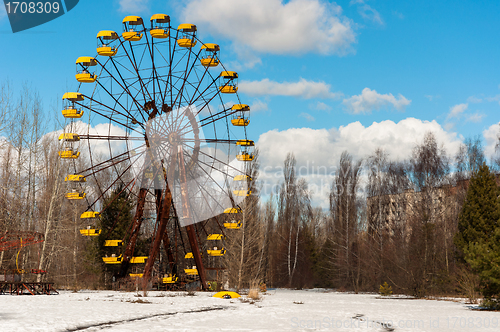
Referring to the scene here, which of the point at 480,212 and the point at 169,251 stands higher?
the point at 480,212

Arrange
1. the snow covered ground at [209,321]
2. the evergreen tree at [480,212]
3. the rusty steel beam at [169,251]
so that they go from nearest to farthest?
the snow covered ground at [209,321]
the rusty steel beam at [169,251]
the evergreen tree at [480,212]

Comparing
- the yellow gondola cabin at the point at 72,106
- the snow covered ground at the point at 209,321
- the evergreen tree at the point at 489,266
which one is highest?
the yellow gondola cabin at the point at 72,106

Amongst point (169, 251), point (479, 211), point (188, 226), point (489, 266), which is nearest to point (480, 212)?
point (479, 211)

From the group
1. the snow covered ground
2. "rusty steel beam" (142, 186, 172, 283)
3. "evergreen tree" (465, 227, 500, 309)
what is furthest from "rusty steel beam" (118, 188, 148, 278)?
"evergreen tree" (465, 227, 500, 309)

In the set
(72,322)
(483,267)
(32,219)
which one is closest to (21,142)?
(32,219)

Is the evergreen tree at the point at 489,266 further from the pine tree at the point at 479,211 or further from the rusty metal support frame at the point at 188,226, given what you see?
the rusty metal support frame at the point at 188,226

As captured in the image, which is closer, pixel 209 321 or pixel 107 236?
pixel 209 321

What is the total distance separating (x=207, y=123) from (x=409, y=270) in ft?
52.5

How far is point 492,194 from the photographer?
2775 centimetres

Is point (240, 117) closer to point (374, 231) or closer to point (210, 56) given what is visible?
point (210, 56)

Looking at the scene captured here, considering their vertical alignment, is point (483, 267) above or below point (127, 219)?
below

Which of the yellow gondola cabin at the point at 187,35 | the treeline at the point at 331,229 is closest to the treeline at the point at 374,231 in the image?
the treeline at the point at 331,229

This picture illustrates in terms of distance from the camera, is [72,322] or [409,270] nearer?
[72,322]

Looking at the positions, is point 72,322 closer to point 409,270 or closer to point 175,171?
point 175,171
